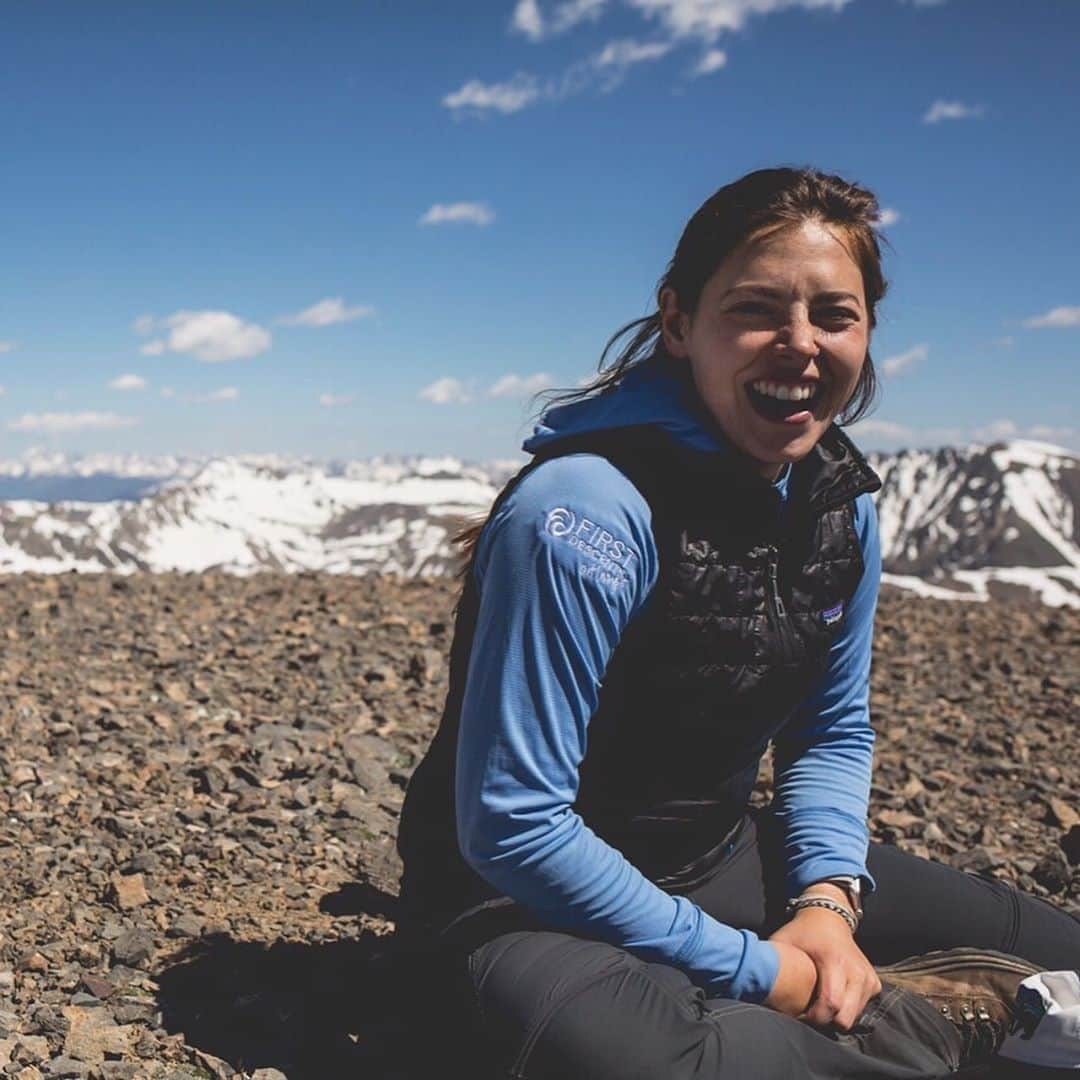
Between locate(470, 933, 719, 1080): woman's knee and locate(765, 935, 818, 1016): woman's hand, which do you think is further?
locate(765, 935, 818, 1016): woman's hand

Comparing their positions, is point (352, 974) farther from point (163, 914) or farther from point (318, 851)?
point (318, 851)

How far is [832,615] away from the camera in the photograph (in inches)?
167

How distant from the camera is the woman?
3.34 metres

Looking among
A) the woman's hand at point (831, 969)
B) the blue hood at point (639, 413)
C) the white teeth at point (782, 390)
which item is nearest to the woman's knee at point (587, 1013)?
the woman's hand at point (831, 969)

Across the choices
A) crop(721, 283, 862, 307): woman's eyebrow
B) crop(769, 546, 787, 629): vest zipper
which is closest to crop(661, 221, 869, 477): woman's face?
crop(721, 283, 862, 307): woman's eyebrow

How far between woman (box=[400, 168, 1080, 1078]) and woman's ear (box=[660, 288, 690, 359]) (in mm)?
12

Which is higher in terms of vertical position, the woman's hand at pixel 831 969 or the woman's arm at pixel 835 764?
the woman's arm at pixel 835 764

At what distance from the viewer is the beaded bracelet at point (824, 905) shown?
412cm

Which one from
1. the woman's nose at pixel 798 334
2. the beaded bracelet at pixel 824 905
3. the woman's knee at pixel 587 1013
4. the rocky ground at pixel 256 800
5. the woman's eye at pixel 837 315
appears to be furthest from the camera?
the rocky ground at pixel 256 800

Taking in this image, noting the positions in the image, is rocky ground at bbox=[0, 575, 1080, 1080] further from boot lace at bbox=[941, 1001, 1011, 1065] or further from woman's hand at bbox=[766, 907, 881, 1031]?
boot lace at bbox=[941, 1001, 1011, 1065]

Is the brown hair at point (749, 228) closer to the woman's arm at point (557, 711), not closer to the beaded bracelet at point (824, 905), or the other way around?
the woman's arm at point (557, 711)

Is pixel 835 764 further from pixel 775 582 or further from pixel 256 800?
pixel 256 800

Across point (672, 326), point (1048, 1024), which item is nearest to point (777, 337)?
point (672, 326)

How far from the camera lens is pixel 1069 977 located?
3.61m
